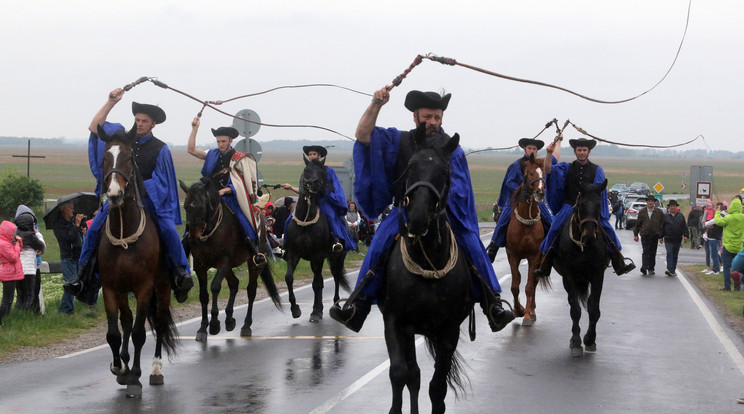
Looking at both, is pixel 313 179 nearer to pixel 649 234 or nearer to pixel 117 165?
pixel 117 165

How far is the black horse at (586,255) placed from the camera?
12812 mm

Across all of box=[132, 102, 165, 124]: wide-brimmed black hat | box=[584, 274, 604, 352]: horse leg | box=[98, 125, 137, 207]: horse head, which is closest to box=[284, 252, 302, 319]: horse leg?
box=[584, 274, 604, 352]: horse leg

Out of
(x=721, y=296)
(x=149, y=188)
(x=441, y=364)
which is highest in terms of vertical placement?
(x=149, y=188)

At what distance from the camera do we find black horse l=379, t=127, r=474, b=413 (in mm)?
7105

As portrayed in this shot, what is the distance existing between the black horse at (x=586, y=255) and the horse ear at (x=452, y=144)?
5.85 meters

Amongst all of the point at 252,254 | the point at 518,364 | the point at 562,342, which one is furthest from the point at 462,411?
the point at 252,254

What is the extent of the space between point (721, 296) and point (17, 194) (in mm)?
33432

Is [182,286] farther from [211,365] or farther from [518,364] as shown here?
[518,364]

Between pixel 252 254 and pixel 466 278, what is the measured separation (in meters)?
7.19

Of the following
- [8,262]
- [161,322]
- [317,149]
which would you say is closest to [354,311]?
[161,322]

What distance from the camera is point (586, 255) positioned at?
13047 mm

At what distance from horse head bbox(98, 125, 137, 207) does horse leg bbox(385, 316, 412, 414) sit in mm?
2896

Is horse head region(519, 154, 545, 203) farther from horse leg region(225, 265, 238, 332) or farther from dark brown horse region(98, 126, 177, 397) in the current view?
dark brown horse region(98, 126, 177, 397)

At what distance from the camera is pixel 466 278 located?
25.2 ft
